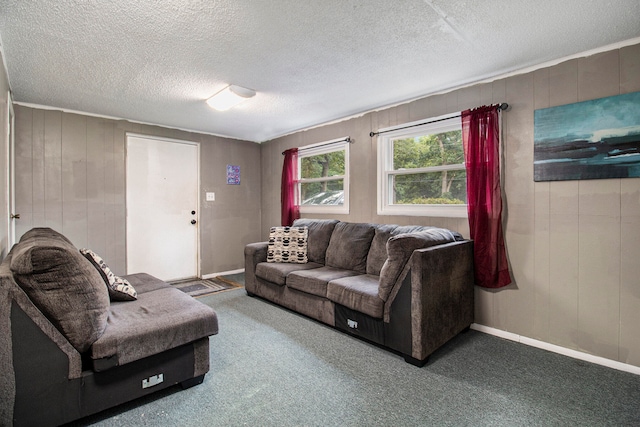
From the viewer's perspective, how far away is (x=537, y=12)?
186cm

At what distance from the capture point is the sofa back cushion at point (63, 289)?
1.45 meters

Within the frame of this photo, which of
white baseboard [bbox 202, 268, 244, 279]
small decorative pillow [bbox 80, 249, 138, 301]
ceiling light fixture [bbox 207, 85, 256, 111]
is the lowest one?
white baseboard [bbox 202, 268, 244, 279]

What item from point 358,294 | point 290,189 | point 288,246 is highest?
point 290,189

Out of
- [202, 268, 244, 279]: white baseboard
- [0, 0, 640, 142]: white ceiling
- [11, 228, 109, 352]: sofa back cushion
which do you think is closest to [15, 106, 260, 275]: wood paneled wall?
[202, 268, 244, 279]: white baseboard

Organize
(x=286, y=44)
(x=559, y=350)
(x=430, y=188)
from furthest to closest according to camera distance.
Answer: (x=430, y=188), (x=559, y=350), (x=286, y=44)

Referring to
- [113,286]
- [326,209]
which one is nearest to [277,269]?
[326,209]

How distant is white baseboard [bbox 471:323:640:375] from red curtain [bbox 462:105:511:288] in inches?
16.5

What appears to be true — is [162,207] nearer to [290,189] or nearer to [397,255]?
Result: [290,189]

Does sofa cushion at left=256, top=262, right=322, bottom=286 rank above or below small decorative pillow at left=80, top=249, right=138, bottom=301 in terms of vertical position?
below

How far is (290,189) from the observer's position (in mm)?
4797

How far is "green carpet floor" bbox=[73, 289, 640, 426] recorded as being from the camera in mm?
1682

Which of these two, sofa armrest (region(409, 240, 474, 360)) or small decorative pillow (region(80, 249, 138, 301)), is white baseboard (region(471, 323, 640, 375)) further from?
small decorative pillow (region(80, 249, 138, 301))

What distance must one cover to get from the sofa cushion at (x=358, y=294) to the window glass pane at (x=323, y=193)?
1.60 metres

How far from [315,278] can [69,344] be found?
1.87 meters
